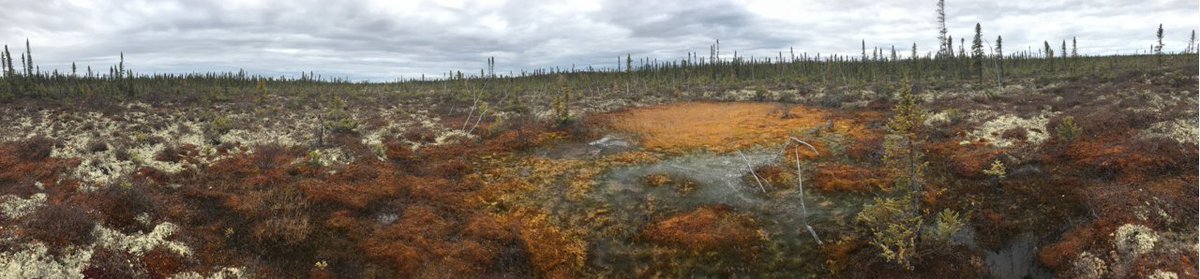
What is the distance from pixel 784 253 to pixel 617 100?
36429 mm

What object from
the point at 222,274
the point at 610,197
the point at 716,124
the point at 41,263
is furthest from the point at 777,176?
the point at 41,263

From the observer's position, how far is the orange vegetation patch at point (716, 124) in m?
27.7

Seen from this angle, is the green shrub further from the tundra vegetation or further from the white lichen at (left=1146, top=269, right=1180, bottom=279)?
the white lichen at (left=1146, top=269, right=1180, bottom=279)

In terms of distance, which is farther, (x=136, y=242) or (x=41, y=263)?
(x=136, y=242)

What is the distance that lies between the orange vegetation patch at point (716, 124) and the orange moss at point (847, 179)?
229 inches

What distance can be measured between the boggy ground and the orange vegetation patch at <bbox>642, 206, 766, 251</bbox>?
0.24 ft

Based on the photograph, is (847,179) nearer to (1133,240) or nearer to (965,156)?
(965,156)

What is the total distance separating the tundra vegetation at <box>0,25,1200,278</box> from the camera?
12.4 meters

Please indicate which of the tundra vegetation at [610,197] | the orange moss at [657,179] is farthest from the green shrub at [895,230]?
the orange moss at [657,179]

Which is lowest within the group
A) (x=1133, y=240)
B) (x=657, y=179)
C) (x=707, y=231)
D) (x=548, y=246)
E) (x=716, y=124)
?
(x=548, y=246)

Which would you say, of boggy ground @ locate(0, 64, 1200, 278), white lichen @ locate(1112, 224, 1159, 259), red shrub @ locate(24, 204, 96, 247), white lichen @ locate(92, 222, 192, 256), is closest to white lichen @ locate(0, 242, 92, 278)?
boggy ground @ locate(0, 64, 1200, 278)

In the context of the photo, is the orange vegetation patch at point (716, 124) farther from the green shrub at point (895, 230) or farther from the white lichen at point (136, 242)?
the white lichen at point (136, 242)

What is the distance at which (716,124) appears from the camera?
3409 cm

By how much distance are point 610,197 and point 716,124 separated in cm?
1714
